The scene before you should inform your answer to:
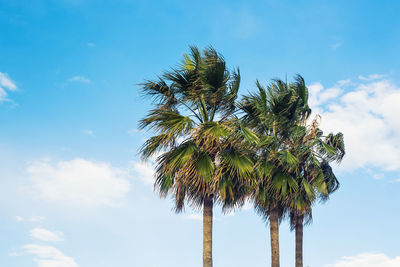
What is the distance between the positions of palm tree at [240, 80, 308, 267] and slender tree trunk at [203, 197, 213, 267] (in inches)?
152

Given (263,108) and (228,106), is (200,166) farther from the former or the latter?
(263,108)

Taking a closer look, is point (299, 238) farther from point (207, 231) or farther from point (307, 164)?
point (207, 231)

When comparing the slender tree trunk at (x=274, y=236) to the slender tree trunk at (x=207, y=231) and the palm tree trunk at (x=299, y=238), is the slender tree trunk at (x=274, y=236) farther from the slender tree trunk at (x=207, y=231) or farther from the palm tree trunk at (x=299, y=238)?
the slender tree trunk at (x=207, y=231)

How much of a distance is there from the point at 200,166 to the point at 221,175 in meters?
0.82

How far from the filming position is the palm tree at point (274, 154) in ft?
68.4

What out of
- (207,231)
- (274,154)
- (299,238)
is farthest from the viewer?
(299,238)

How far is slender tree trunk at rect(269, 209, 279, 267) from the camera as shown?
827 inches

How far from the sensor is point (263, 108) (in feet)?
68.8

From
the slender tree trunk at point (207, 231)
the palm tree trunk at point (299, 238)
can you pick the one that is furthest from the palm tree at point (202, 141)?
the palm tree trunk at point (299, 238)

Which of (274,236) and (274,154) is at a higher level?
(274,154)

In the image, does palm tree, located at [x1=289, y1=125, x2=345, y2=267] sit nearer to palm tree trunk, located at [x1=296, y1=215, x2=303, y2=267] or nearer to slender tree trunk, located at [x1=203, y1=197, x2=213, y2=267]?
palm tree trunk, located at [x1=296, y1=215, x2=303, y2=267]

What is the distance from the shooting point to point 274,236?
69.8ft

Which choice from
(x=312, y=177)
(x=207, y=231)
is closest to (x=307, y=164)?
(x=312, y=177)

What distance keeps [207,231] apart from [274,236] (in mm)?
5642
